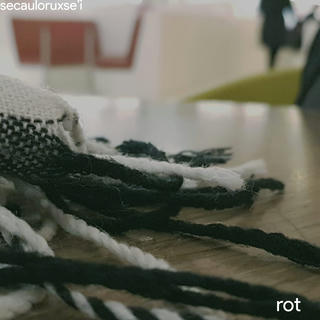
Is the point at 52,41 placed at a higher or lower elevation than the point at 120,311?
lower

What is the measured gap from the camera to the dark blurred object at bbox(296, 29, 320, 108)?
91 cm

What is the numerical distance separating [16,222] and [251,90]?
3.29 ft

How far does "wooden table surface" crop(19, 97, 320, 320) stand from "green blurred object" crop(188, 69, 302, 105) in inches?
10.6

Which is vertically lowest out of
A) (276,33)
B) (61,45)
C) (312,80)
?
(61,45)

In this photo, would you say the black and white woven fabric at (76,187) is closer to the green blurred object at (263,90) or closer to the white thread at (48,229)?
the white thread at (48,229)

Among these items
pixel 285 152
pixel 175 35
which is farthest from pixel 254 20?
pixel 285 152

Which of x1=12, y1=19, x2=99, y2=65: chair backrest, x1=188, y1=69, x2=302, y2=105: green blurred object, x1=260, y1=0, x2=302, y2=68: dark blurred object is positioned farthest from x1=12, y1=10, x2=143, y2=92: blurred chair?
x1=188, y1=69, x2=302, y2=105: green blurred object

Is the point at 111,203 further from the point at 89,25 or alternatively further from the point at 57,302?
the point at 89,25

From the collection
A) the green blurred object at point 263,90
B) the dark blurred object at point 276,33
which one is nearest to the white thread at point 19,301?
the green blurred object at point 263,90

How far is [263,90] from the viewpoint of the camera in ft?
3.90

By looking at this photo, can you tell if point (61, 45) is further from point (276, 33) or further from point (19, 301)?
point (19, 301)

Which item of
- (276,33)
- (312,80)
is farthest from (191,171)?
(276,33)

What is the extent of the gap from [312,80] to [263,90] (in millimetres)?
278

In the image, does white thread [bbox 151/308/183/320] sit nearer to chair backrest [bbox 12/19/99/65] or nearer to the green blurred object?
the green blurred object
